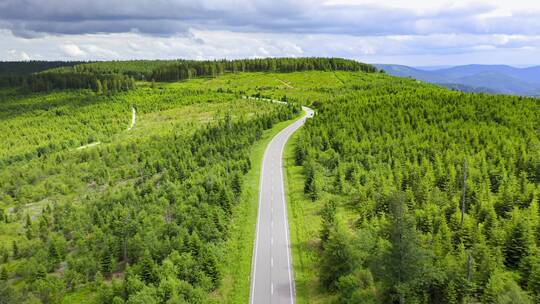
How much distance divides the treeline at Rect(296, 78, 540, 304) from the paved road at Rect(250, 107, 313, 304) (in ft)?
16.1

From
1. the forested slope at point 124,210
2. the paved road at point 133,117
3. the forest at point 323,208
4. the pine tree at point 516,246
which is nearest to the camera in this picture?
the forest at point 323,208

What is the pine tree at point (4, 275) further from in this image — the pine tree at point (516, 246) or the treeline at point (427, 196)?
the pine tree at point (516, 246)

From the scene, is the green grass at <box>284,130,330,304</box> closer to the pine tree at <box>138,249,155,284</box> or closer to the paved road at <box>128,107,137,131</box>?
the pine tree at <box>138,249,155,284</box>

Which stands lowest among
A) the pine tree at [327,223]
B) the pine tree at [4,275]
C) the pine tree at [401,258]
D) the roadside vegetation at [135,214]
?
the pine tree at [4,275]

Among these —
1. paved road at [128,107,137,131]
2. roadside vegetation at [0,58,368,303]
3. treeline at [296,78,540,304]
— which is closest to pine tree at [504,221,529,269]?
treeline at [296,78,540,304]

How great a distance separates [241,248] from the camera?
5450cm

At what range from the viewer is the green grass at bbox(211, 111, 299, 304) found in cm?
4560

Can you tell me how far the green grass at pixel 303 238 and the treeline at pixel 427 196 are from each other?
1.63 m

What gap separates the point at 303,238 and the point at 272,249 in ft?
16.0

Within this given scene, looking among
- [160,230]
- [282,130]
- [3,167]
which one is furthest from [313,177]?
[3,167]

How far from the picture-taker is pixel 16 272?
62.8 m

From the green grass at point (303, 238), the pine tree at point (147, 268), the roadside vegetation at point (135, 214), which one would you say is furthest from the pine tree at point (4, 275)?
the green grass at point (303, 238)

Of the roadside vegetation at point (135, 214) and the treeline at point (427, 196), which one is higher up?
the treeline at point (427, 196)

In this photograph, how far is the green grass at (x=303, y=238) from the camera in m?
45.1
